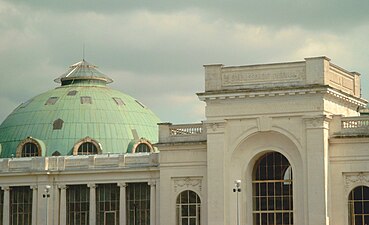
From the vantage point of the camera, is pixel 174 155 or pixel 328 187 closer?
pixel 328 187

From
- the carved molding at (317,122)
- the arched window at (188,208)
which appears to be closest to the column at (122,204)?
the arched window at (188,208)

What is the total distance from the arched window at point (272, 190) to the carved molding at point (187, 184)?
13.8 ft

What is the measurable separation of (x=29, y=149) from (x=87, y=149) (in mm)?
5203

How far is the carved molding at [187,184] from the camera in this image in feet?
254

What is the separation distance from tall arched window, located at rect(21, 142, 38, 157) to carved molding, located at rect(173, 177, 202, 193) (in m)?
19.4

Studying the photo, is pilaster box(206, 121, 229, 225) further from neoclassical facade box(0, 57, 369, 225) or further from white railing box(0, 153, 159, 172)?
white railing box(0, 153, 159, 172)

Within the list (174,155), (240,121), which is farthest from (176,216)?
(240,121)

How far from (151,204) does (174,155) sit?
21.1 feet

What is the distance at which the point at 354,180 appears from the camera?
72.4 meters

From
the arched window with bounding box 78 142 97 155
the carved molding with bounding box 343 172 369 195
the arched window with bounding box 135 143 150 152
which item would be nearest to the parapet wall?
the carved molding with bounding box 343 172 369 195

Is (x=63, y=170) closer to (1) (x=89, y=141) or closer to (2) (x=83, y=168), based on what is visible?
(2) (x=83, y=168)

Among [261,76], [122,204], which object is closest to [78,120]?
[122,204]

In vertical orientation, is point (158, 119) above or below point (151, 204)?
above

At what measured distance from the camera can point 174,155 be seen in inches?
3078
